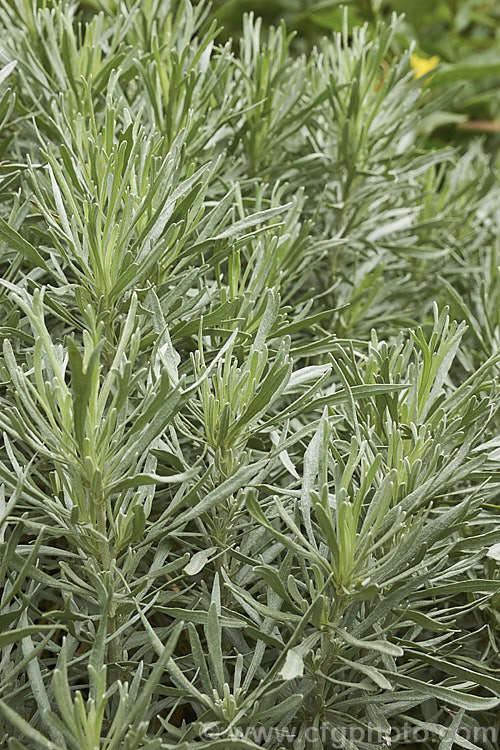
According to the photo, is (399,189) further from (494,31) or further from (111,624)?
(494,31)

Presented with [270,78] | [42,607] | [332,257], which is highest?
[270,78]

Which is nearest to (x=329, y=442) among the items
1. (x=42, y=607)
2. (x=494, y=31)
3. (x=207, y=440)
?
(x=207, y=440)

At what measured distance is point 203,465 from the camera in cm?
40

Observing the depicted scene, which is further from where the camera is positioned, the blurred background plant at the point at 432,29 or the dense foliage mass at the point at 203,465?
the blurred background plant at the point at 432,29

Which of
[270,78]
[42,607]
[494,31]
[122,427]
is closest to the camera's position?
[122,427]

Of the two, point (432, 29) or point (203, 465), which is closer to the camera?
point (203, 465)

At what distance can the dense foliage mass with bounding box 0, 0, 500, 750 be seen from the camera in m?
0.32

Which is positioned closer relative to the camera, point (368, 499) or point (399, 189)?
point (368, 499)

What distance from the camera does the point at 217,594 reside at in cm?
34

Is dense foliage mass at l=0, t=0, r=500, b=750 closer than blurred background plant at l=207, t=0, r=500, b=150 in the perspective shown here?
Yes

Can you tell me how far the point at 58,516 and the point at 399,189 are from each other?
0.39m

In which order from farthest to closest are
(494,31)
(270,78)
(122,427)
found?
(494,31) → (270,78) → (122,427)

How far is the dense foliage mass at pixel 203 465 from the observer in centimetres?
32

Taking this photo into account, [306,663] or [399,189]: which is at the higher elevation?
[399,189]
